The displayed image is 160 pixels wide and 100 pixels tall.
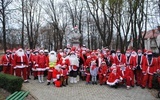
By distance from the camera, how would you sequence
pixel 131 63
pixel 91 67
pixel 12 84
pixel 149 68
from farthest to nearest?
pixel 91 67 → pixel 131 63 → pixel 149 68 → pixel 12 84

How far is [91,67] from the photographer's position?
14.8 meters

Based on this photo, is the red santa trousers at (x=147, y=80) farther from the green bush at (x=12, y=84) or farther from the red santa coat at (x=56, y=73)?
the green bush at (x=12, y=84)

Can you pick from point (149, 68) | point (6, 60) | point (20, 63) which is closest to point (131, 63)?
point (149, 68)

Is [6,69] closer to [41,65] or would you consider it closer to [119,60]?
[41,65]

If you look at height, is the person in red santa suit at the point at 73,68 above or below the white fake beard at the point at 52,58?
below

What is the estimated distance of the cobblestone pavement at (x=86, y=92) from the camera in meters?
11.3

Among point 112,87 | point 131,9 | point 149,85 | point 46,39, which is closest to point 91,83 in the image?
point 112,87

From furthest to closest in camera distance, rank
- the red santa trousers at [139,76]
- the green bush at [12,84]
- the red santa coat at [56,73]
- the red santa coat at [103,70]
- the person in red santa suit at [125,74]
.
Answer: the red santa coat at [103,70] < the red santa trousers at [139,76] < the red santa coat at [56,73] < the person in red santa suit at [125,74] < the green bush at [12,84]

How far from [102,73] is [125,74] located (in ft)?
5.10

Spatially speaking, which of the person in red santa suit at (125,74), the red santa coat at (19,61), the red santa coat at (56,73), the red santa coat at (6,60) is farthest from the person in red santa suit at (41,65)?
the person in red santa suit at (125,74)

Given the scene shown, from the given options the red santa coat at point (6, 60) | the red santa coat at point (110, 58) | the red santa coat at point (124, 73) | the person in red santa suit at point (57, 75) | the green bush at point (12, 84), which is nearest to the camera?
the green bush at point (12, 84)

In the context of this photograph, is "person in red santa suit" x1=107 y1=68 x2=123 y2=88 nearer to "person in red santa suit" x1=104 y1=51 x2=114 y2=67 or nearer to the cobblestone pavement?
the cobblestone pavement

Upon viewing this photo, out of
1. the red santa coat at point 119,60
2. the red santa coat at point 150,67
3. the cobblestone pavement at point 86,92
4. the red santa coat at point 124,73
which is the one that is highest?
the red santa coat at point 119,60

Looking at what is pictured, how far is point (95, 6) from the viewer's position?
29.9 metres
